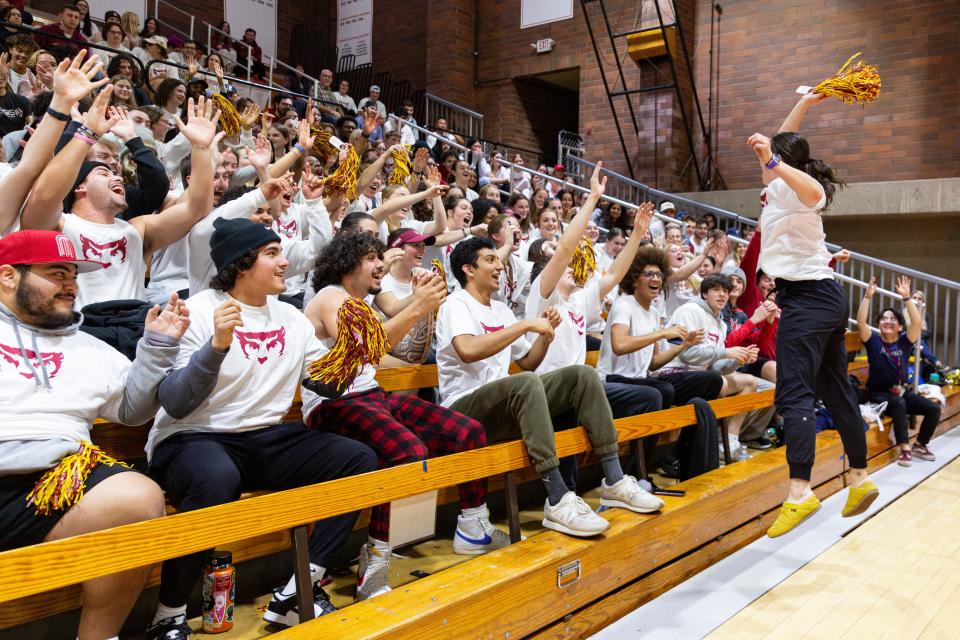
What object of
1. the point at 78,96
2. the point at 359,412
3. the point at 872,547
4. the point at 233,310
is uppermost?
the point at 78,96

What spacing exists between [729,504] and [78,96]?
2882 millimetres

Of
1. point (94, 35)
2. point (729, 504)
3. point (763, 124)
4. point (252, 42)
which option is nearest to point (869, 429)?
point (729, 504)

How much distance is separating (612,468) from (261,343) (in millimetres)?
1410

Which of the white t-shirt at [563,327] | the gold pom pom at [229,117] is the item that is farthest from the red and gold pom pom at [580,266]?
the gold pom pom at [229,117]

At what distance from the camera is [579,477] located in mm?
3732

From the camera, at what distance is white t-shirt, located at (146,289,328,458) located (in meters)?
2.13

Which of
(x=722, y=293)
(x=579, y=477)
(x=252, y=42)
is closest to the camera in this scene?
(x=579, y=477)

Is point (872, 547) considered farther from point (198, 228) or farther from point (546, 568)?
point (198, 228)

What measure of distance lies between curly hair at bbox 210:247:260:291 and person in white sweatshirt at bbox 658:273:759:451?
2.45 metres

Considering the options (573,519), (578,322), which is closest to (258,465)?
(573,519)

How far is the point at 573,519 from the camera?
2.54 metres

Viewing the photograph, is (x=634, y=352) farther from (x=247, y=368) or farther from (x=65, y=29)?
(x=65, y=29)

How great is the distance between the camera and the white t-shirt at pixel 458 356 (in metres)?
2.90

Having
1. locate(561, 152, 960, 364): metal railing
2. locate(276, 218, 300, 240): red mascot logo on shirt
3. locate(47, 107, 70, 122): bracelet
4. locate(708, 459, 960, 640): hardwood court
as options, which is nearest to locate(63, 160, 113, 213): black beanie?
locate(47, 107, 70, 122): bracelet
